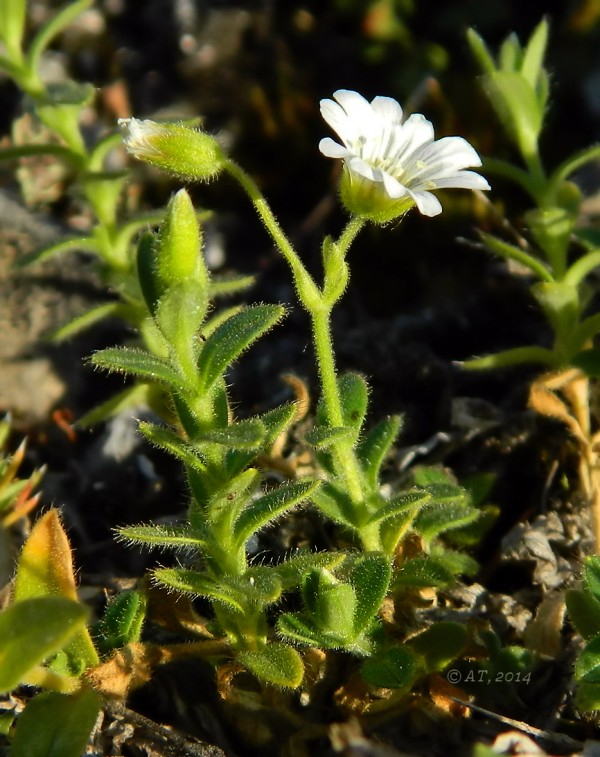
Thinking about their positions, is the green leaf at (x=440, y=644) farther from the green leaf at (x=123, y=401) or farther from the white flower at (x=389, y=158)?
the green leaf at (x=123, y=401)

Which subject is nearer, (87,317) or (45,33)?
(87,317)

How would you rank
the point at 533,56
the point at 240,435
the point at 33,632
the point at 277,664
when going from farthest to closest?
the point at 533,56 → the point at 277,664 → the point at 240,435 → the point at 33,632

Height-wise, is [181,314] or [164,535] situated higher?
[181,314]

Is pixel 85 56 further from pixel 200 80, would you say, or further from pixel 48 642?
pixel 48 642

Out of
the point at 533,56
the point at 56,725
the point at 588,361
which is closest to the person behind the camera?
the point at 56,725

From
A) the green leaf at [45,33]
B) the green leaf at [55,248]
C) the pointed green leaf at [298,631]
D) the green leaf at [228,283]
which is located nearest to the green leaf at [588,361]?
the green leaf at [228,283]

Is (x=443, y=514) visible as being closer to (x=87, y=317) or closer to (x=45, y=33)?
(x=87, y=317)

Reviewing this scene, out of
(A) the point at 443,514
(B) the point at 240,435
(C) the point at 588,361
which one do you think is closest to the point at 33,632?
(B) the point at 240,435

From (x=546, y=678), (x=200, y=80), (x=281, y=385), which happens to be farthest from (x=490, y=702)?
(x=200, y=80)
